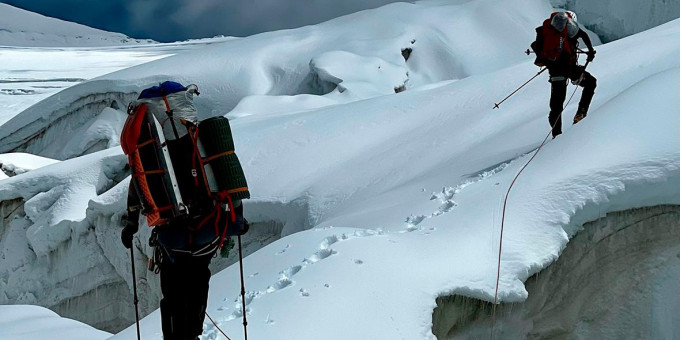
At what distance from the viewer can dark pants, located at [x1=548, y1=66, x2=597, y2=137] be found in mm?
8570

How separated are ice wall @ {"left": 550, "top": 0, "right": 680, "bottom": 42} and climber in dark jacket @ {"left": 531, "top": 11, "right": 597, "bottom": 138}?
24440mm

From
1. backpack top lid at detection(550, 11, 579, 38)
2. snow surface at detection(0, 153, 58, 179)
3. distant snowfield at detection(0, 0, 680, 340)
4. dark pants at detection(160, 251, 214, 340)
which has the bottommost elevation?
snow surface at detection(0, 153, 58, 179)

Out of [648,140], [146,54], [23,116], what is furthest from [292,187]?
[146,54]

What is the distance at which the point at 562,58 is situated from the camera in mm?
8578

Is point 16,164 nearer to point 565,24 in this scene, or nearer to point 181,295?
point 565,24

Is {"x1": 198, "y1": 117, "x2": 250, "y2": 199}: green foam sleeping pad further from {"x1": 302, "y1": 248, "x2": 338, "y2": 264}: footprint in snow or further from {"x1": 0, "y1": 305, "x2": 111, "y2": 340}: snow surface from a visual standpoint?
{"x1": 0, "y1": 305, "x2": 111, "y2": 340}: snow surface

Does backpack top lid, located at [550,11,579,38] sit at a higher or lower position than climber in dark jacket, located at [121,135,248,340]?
lower

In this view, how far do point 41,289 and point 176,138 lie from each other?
1282 cm

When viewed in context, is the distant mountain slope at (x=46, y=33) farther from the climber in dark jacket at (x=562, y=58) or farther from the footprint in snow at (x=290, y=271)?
the footprint in snow at (x=290, y=271)

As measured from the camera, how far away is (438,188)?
8070mm

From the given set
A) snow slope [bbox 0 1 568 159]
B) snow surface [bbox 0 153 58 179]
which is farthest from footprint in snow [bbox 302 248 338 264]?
snow slope [bbox 0 1 568 159]

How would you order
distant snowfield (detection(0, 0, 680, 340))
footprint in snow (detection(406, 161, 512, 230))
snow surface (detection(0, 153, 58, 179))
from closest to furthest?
distant snowfield (detection(0, 0, 680, 340)), footprint in snow (detection(406, 161, 512, 230)), snow surface (detection(0, 153, 58, 179))

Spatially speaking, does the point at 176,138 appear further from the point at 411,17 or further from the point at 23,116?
the point at 411,17

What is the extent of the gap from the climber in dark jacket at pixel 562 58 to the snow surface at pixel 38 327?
561cm
